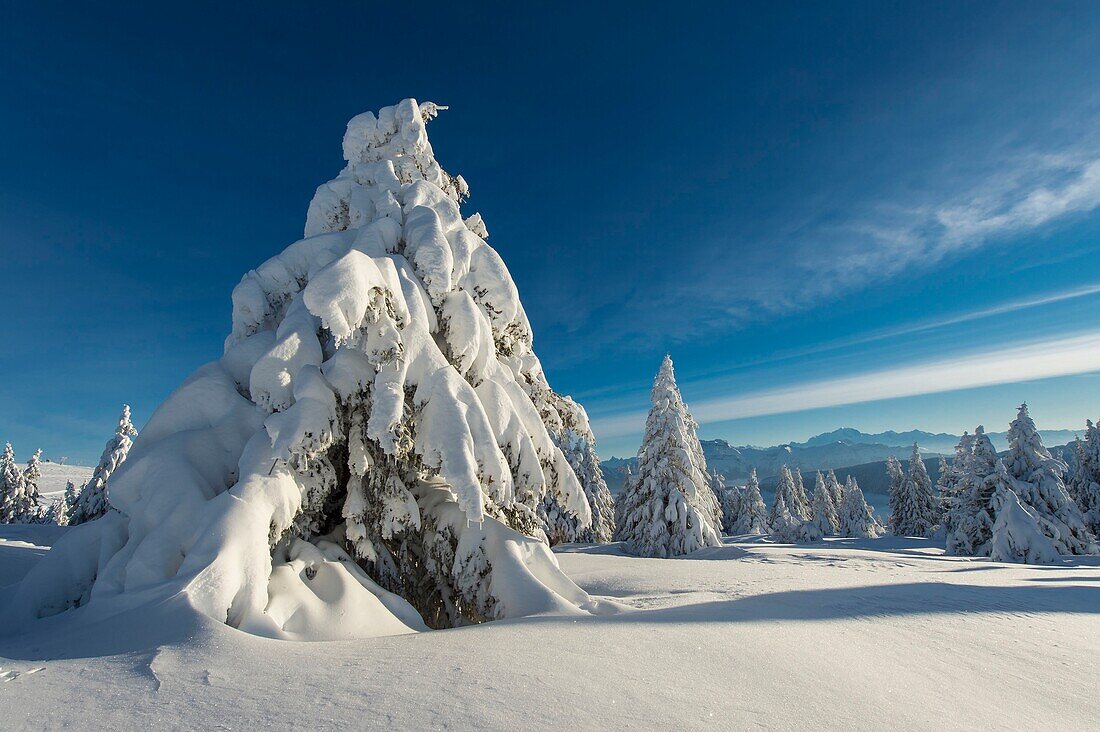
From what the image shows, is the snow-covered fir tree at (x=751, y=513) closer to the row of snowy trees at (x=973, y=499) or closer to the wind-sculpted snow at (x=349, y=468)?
the row of snowy trees at (x=973, y=499)

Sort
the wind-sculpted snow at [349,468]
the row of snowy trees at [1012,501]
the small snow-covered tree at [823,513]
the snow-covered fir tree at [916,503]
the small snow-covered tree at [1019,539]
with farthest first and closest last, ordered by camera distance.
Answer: the small snow-covered tree at [823,513], the snow-covered fir tree at [916,503], the row of snowy trees at [1012,501], the small snow-covered tree at [1019,539], the wind-sculpted snow at [349,468]

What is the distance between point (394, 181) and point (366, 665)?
834 centimetres

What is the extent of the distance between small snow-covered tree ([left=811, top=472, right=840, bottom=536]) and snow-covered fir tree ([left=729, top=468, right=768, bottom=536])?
17.1 feet

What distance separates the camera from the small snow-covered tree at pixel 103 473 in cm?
2888

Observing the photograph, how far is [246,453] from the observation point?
5.71 m

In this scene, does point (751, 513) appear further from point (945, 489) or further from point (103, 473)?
point (103, 473)

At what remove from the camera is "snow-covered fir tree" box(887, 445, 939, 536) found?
1823 inches

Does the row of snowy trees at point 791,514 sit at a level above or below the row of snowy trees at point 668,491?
below

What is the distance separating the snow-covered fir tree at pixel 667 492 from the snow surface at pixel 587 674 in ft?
59.9

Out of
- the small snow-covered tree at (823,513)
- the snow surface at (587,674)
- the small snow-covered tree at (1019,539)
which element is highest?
the snow surface at (587,674)

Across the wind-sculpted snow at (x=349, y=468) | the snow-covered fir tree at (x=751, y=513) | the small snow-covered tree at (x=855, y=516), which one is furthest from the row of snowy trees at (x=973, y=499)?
the snow-covered fir tree at (x=751, y=513)

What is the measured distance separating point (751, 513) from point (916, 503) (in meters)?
14.8

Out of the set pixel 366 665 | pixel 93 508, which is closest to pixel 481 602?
pixel 366 665

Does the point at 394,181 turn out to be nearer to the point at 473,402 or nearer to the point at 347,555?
the point at 473,402
